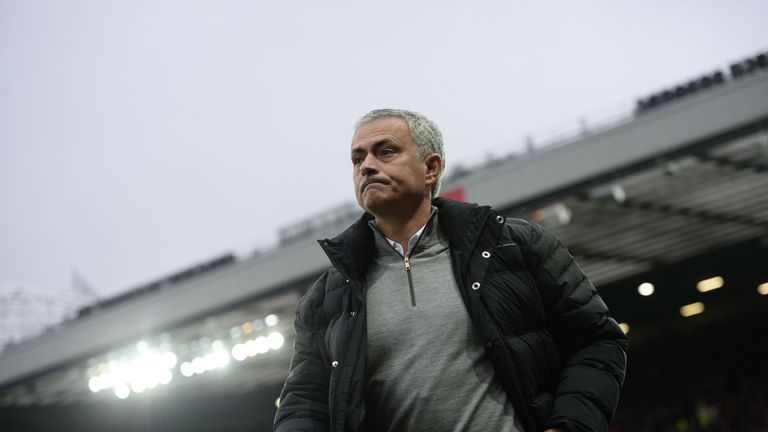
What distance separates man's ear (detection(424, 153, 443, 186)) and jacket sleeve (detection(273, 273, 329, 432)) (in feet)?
1.55

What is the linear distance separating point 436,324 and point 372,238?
0.41 meters

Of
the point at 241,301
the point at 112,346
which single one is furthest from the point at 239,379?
the point at 241,301

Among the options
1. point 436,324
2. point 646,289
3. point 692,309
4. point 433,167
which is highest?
point 433,167

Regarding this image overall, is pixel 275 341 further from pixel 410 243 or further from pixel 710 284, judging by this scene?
pixel 410 243

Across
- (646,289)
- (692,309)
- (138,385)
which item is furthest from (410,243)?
(692,309)

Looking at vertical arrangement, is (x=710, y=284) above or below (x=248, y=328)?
below

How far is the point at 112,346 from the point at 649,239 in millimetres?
13104

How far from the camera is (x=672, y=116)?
12328mm

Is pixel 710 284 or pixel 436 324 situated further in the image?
pixel 710 284

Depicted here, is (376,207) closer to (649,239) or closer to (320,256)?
(320,256)

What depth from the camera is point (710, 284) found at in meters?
21.3

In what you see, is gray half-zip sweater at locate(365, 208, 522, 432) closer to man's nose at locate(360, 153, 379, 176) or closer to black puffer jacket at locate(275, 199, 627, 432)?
black puffer jacket at locate(275, 199, 627, 432)

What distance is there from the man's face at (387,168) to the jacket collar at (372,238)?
8 cm

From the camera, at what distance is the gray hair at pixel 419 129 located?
224cm
